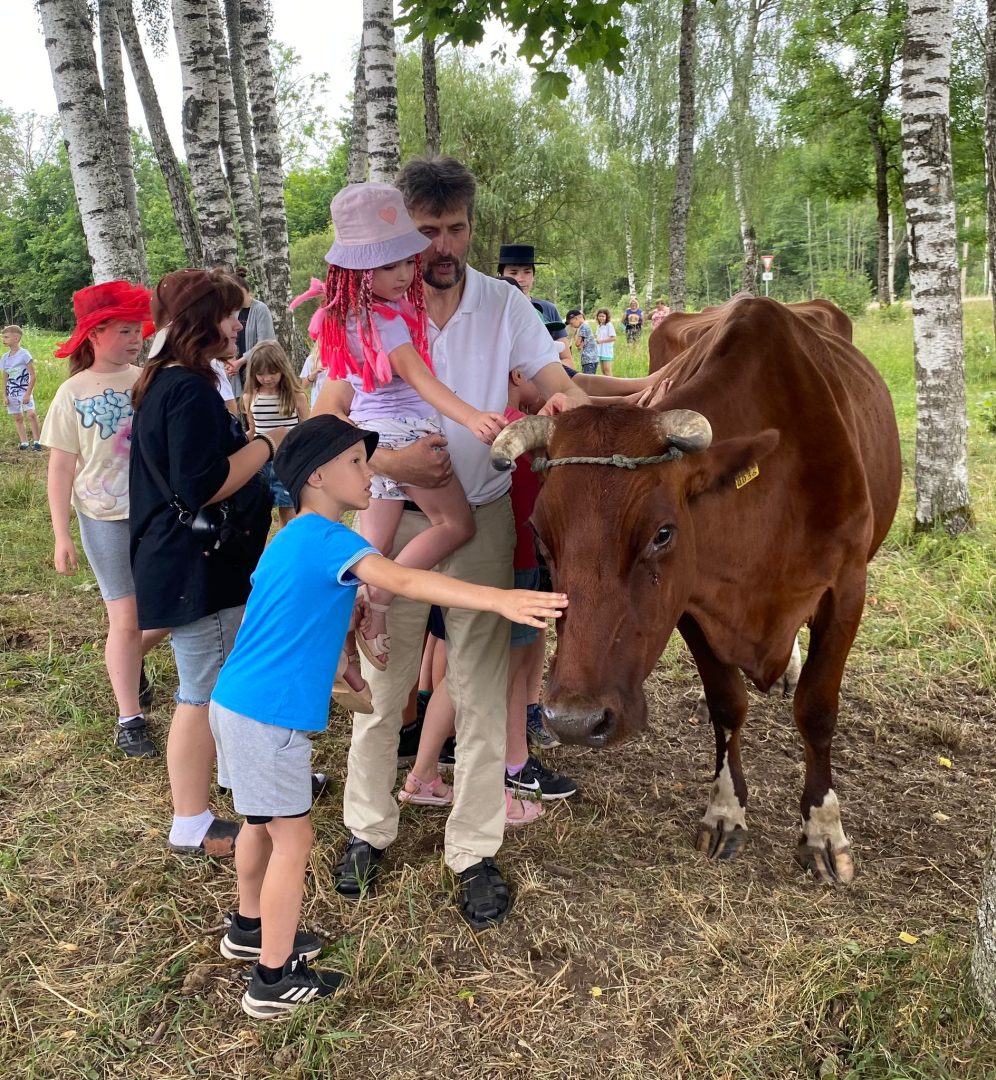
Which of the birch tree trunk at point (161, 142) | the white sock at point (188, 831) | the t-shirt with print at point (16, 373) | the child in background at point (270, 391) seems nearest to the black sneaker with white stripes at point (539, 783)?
the white sock at point (188, 831)

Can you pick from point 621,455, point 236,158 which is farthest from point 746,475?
point 236,158

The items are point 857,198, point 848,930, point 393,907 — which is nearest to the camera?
point 848,930

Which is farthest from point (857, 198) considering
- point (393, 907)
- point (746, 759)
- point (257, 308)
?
point (393, 907)

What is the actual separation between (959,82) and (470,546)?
25.6 metres

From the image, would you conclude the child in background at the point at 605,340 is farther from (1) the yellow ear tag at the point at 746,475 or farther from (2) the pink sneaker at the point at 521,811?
(1) the yellow ear tag at the point at 746,475

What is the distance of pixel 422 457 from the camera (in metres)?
2.86

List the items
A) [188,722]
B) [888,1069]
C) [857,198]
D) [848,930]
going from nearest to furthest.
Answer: [888,1069] < [848,930] < [188,722] < [857,198]

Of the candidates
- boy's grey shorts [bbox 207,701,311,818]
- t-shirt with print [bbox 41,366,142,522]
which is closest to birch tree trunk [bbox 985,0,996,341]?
t-shirt with print [bbox 41,366,142,522]

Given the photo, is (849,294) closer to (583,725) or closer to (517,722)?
(517,722)

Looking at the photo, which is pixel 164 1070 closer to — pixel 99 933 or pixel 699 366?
pixel 99 933

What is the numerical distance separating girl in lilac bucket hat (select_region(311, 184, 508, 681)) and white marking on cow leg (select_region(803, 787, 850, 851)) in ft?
5.79

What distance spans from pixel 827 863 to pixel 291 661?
2206 mm

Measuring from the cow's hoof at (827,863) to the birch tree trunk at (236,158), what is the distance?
457 inches

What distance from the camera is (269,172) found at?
11.0 metres
